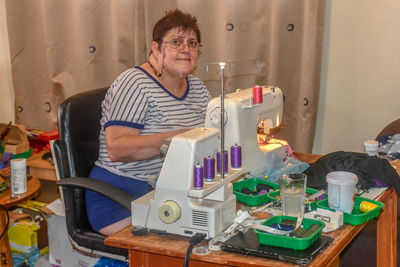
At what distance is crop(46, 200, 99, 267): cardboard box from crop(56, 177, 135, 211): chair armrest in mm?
623

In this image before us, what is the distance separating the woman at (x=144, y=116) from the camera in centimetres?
202

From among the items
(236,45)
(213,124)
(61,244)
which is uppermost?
(236,45)

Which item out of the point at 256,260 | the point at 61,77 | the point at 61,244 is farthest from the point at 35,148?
the point at 256,260

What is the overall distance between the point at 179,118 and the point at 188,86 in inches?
8.0

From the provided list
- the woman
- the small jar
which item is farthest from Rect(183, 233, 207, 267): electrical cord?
the small jar

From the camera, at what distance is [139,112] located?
206cm

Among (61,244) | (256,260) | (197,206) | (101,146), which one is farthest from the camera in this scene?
(61,244)

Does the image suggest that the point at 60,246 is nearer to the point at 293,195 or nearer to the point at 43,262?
the point at 43,262

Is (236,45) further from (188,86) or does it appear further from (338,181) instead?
(338,181)

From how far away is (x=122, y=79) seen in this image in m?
2.11

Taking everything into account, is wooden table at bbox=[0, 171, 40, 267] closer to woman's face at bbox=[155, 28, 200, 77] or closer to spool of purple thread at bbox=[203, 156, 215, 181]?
woman's face at bbox=[155, 28, 200, 77]

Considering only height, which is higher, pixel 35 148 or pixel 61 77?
pixel 61 77

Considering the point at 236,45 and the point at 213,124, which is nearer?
the point at 213,124

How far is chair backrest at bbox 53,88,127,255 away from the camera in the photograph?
2.07 metres
